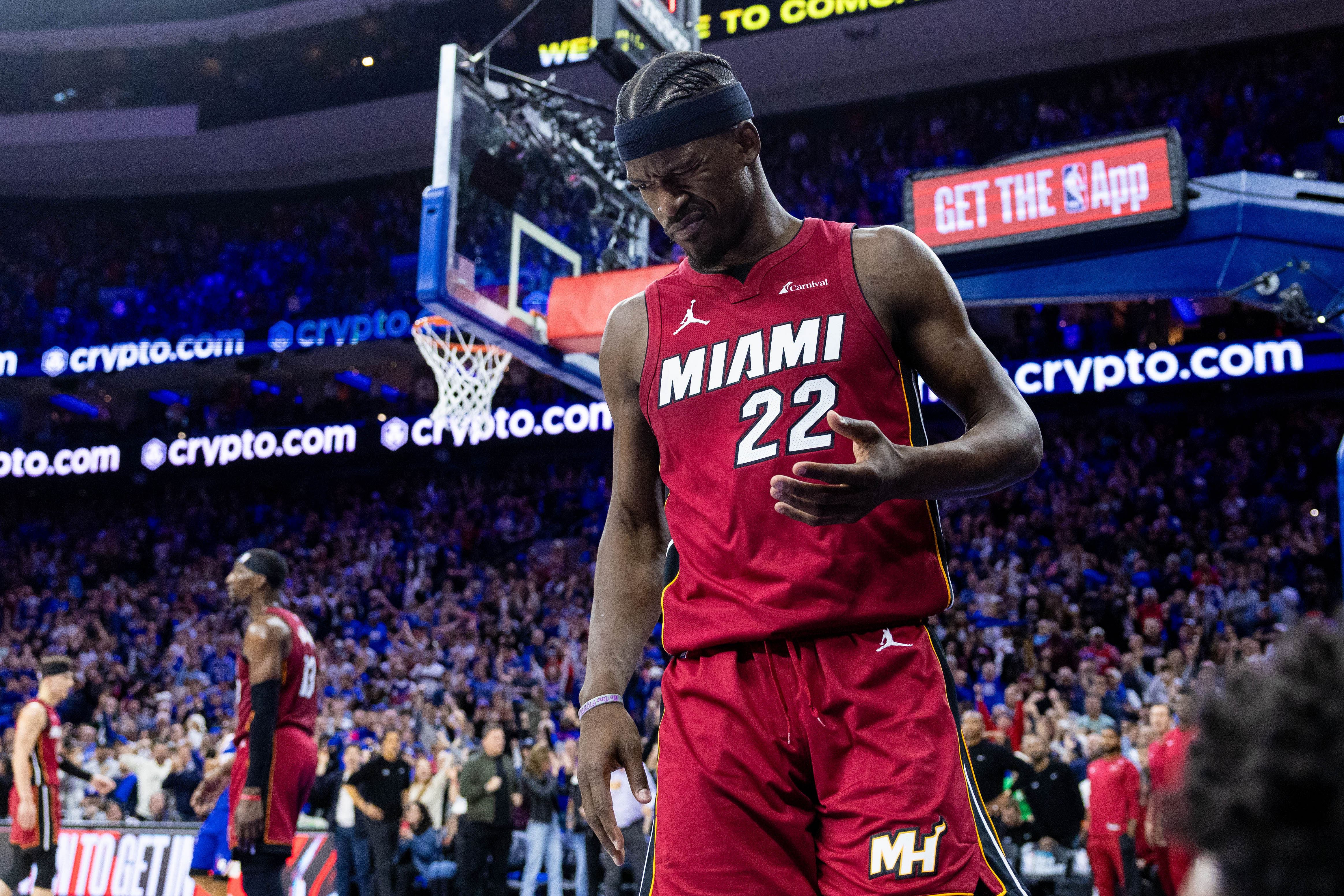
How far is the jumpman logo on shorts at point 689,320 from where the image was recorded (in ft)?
7.26

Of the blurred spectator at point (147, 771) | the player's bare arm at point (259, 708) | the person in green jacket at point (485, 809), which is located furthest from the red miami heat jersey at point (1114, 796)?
the blurred spectator at point (147, 771)

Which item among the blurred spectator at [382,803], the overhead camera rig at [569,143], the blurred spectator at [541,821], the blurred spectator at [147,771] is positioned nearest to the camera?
the overhead camera rig at [569,143]

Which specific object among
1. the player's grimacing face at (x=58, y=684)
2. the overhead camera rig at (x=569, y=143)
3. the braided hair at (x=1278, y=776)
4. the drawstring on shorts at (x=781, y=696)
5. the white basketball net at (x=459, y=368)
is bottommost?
the braided hair at (x=1278, y=776)

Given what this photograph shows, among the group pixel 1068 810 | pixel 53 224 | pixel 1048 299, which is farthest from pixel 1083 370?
pixel 53 224

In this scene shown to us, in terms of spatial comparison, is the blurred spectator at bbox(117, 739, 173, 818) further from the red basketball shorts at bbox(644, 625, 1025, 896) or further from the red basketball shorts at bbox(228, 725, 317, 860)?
the red basketball shorts at bbox(644, 625, 1025, 896)

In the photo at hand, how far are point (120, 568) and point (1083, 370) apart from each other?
16080 mm

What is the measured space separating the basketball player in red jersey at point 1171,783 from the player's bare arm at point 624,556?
92 cm

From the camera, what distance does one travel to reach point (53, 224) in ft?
79.6

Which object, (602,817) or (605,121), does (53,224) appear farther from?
(602,817)

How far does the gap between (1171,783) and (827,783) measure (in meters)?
1.22

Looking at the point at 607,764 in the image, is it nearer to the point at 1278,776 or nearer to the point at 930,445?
the point at 930,445

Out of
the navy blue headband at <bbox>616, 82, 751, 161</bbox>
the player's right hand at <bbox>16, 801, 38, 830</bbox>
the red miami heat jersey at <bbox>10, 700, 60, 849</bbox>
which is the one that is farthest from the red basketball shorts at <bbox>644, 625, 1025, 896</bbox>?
the red miami heat jersey at <bbox>10, 700, 60, 849</bbox>

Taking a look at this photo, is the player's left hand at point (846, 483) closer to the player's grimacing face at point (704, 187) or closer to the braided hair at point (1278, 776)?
the player's grimacing face at point (704, 187)

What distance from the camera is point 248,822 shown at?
4984mm
